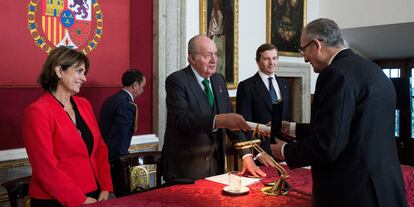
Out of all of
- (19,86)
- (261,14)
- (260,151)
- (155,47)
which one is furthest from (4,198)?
(261,14)

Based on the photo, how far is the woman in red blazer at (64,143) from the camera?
8.59 feet

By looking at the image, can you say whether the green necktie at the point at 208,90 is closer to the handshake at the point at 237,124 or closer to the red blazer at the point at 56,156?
the handshake at the point at 237,124

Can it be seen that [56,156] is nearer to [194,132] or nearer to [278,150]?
[194,132]

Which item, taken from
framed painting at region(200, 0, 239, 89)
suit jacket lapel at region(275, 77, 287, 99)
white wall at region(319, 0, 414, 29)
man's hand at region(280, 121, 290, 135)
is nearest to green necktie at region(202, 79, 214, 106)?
man's hand at region(280, 121, 290, 135)

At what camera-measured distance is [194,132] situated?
10.3 ft

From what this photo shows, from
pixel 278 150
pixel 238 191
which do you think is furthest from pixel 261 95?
pixel 278 150

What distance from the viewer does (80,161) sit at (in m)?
2.77

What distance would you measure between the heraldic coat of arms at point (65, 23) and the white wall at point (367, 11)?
15.4 feet

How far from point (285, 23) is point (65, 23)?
4105 millimetres

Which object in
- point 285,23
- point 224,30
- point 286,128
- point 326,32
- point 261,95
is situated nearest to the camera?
point 326,32

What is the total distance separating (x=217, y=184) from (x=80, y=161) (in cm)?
87

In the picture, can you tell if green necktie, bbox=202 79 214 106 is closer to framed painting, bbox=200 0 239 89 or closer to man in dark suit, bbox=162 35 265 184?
man in dark suit, bbox=162 35 265 184

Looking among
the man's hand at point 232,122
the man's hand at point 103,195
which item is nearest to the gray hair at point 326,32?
the man's hand at point 232,122

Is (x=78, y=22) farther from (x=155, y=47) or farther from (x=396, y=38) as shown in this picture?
(x=396, y=38)
